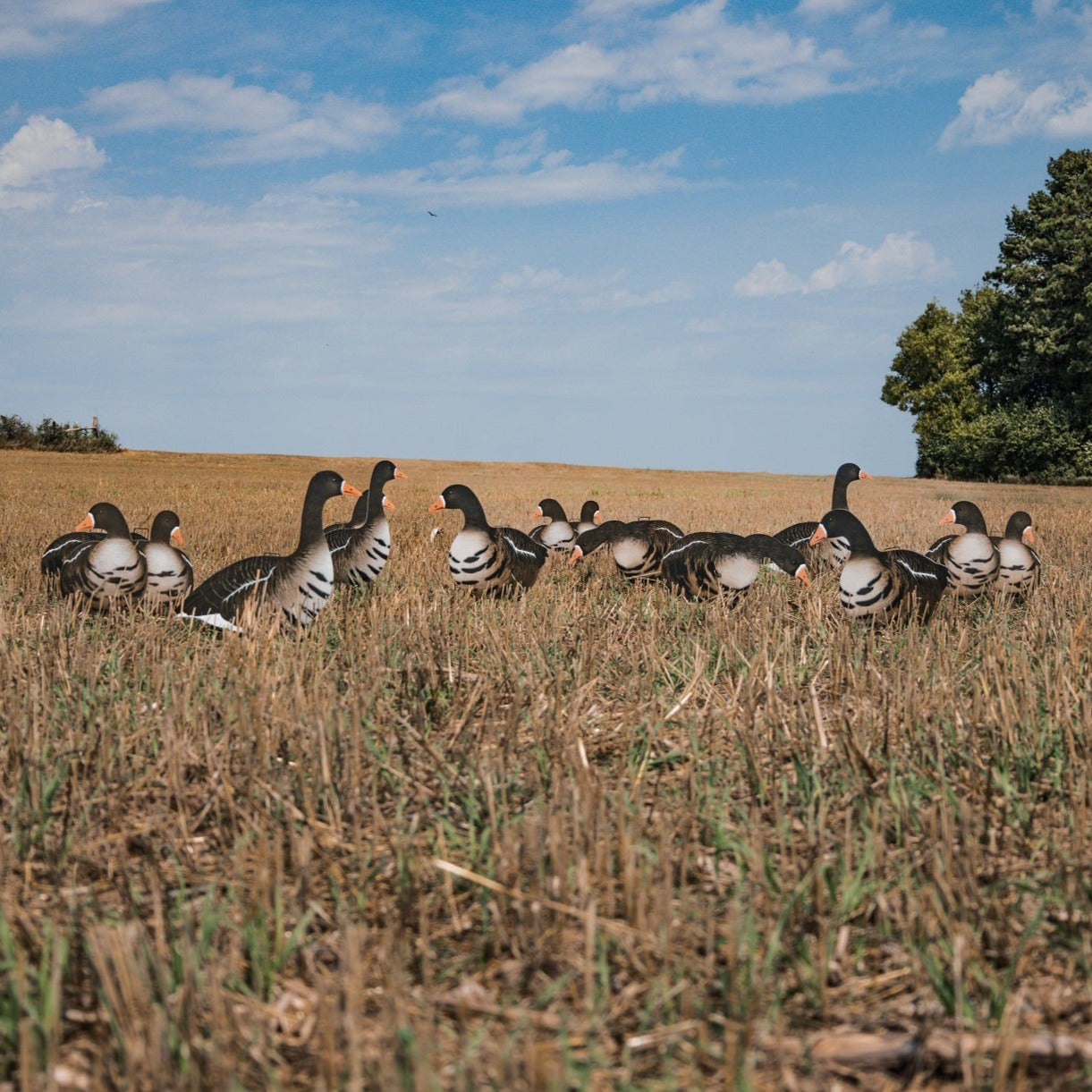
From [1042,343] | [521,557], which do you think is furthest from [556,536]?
[1042,343]

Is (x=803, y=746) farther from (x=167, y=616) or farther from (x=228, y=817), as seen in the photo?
(x=167, y=616)

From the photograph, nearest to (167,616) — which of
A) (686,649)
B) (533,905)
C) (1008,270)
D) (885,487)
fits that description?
(686,649)

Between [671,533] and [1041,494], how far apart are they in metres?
28.0

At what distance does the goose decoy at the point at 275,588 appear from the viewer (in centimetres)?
758

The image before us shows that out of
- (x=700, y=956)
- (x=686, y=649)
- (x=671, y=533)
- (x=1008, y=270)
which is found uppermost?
(x=1008, y=270)

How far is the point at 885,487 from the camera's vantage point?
140 ft

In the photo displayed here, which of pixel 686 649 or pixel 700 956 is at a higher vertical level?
pixel 686 649

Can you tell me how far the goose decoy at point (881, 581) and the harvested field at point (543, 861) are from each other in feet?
1.33

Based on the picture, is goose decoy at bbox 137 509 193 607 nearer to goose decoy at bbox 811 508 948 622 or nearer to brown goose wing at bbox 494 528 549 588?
brown goose wing at bbox 494 528 549 588

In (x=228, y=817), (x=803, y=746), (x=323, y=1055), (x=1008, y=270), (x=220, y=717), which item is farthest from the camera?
(x=1008, y=270)

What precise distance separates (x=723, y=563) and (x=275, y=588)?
3.83 metres

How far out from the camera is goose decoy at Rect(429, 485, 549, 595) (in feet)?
30.7

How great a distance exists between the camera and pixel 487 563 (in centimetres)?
938

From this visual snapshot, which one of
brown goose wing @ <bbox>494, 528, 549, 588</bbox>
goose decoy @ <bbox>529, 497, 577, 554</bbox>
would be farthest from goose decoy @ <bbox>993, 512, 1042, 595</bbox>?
goose decoy @ <bbox>529, 497, 577, 554</bbox>
